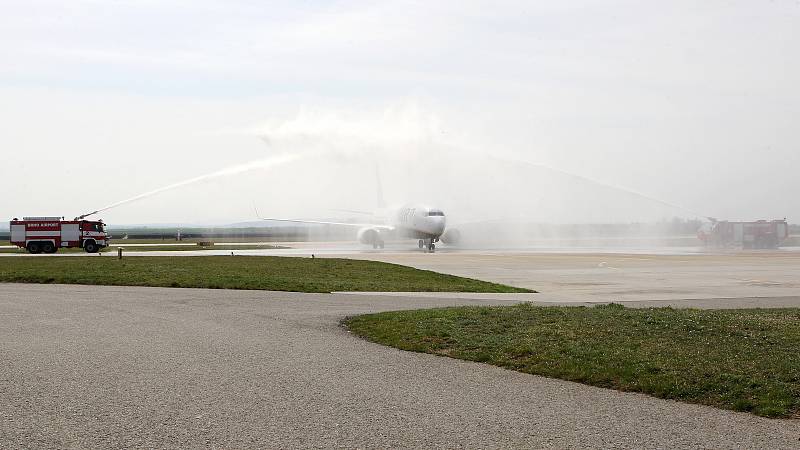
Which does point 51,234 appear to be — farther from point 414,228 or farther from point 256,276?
point 256,276

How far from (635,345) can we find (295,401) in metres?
7.09

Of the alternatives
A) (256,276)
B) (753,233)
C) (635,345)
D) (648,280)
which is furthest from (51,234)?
(753,233)

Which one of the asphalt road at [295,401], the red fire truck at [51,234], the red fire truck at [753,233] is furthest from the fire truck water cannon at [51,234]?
the red fire truck at [753,233]

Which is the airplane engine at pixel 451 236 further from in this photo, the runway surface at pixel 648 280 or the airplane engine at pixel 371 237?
the runway surface at pixel 648 280

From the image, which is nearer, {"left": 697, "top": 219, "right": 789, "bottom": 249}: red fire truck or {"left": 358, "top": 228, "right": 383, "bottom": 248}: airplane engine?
{"left": 358, "top": 228, "right": 383, "bottom": 248}: airplane engine

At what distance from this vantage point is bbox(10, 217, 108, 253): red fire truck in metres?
65.4

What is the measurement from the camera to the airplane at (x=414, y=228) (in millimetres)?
69375

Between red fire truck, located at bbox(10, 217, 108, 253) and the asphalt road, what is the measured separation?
52.2 m

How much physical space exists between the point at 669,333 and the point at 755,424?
6.28m

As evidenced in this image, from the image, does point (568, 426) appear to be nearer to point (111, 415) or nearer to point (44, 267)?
point (111, 415)

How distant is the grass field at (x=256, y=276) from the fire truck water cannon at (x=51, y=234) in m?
21.0

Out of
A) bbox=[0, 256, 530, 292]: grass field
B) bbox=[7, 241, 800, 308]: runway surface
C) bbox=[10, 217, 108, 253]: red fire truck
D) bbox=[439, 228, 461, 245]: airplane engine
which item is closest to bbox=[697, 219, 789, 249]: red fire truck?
bbox=[439, 228, 461, 245]: airplane engine

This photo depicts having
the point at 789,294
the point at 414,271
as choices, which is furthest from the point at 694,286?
the point at 414,271

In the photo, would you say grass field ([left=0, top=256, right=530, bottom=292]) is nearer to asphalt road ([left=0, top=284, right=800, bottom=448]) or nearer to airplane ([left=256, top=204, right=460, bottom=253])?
asphalt road ([left=0, top=284, right=800, bottom=448])
